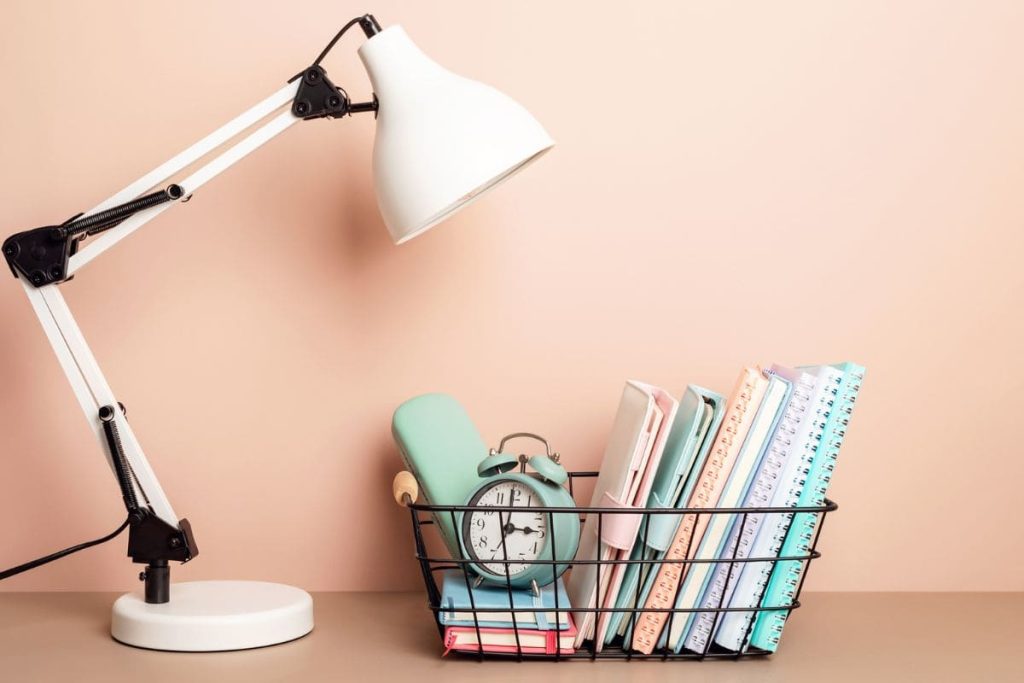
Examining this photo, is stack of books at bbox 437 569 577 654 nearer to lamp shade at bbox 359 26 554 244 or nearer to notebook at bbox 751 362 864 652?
notebook at bbox 751 362 864 652

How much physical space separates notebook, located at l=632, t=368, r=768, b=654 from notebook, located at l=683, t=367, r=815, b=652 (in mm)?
29

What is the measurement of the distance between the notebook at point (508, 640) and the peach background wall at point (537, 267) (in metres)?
0.28

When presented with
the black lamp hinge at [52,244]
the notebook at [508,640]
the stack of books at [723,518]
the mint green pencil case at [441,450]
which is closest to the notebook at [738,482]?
the stack of books at [723,518]

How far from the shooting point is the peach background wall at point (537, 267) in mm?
1172

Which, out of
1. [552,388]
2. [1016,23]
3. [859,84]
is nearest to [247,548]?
[552,388]

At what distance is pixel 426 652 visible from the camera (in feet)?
3.14

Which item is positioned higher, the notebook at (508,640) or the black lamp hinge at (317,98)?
the black lamp hinge at (317,98)

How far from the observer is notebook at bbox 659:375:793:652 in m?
0.94

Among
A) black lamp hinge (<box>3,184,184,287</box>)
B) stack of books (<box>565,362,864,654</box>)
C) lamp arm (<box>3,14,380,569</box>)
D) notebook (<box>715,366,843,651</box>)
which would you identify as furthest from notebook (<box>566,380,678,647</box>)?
black lamp hinge (<box>3,184,184,287</box>)

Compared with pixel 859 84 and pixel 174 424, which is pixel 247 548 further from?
pixel 859 84

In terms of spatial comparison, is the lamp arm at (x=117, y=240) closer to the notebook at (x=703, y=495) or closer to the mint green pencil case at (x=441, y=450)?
the mint green pencil case at (x=441, y=450)

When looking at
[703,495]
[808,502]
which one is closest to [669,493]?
[703,495]

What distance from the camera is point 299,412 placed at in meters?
1.18

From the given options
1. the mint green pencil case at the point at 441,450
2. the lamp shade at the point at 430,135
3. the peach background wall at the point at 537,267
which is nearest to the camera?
the lamp shade at the point at 430,135
